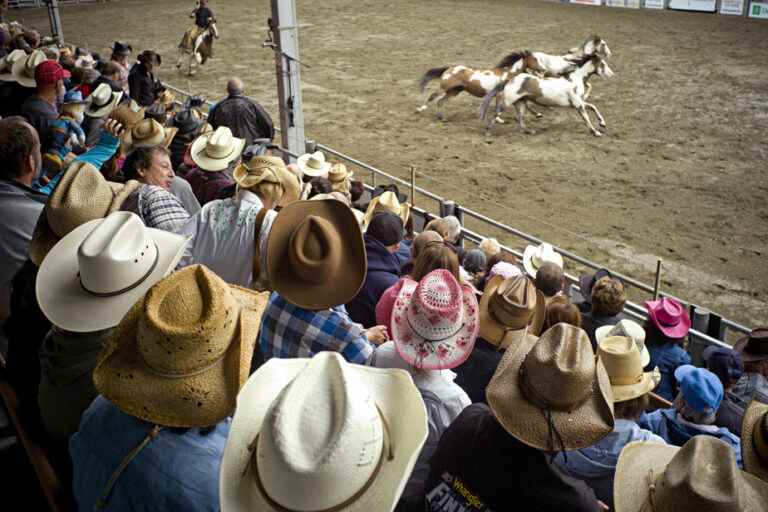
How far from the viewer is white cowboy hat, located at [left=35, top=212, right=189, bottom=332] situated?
2439 millimetres

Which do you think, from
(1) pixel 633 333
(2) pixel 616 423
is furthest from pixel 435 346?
(1) pixel 633 333

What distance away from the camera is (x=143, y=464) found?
195 centimetres

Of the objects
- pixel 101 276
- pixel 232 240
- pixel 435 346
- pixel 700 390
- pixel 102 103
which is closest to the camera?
pixel 101 276

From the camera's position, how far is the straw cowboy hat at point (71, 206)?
315 centimetres

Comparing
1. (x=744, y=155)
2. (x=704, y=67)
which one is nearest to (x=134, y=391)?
(x=744, y=155)

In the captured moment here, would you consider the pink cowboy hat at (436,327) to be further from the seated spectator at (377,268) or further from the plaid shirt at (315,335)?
the seated spectator at (377,268)

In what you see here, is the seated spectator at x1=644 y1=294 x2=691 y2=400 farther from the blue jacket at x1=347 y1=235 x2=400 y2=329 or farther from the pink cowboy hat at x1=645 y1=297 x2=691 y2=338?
the blue jacket at x1=347 y1=235 x2=400 y2=329

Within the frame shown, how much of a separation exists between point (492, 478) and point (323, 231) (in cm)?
119

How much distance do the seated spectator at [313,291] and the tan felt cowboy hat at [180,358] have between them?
660mm

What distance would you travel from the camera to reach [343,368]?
1.71m

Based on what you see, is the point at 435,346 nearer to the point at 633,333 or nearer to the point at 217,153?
the point at 633,333

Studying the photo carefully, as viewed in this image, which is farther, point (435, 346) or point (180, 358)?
point (435, 346)

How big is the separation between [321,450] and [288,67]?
25.5 feet

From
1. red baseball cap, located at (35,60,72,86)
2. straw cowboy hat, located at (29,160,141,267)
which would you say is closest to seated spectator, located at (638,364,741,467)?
straw cowboy hat, located at (29,160,141,267)
